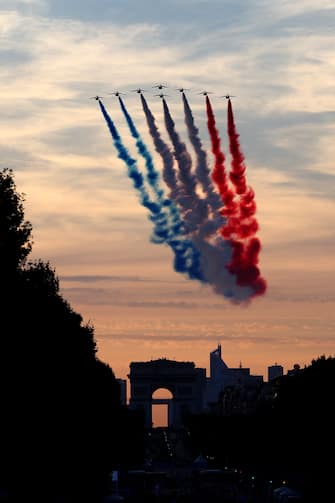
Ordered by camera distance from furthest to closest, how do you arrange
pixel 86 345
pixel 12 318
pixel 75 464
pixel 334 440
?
pixel 86 345 < pixel 334 440 < pixel 75 464 < pixel 12 318

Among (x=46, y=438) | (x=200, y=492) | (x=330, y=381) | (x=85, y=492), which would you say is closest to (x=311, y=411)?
(x=330, y=381)

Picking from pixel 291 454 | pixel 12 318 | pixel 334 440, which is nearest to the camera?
pixel 12 318

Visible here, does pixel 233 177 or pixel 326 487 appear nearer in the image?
pixel 326 487

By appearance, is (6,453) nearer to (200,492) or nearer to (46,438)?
(46,438)

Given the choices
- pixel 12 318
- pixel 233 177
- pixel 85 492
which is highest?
pixel 233 177

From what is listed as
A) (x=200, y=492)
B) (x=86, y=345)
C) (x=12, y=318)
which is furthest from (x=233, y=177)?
(x=12, y=318)

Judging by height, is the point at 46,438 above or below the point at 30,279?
below
